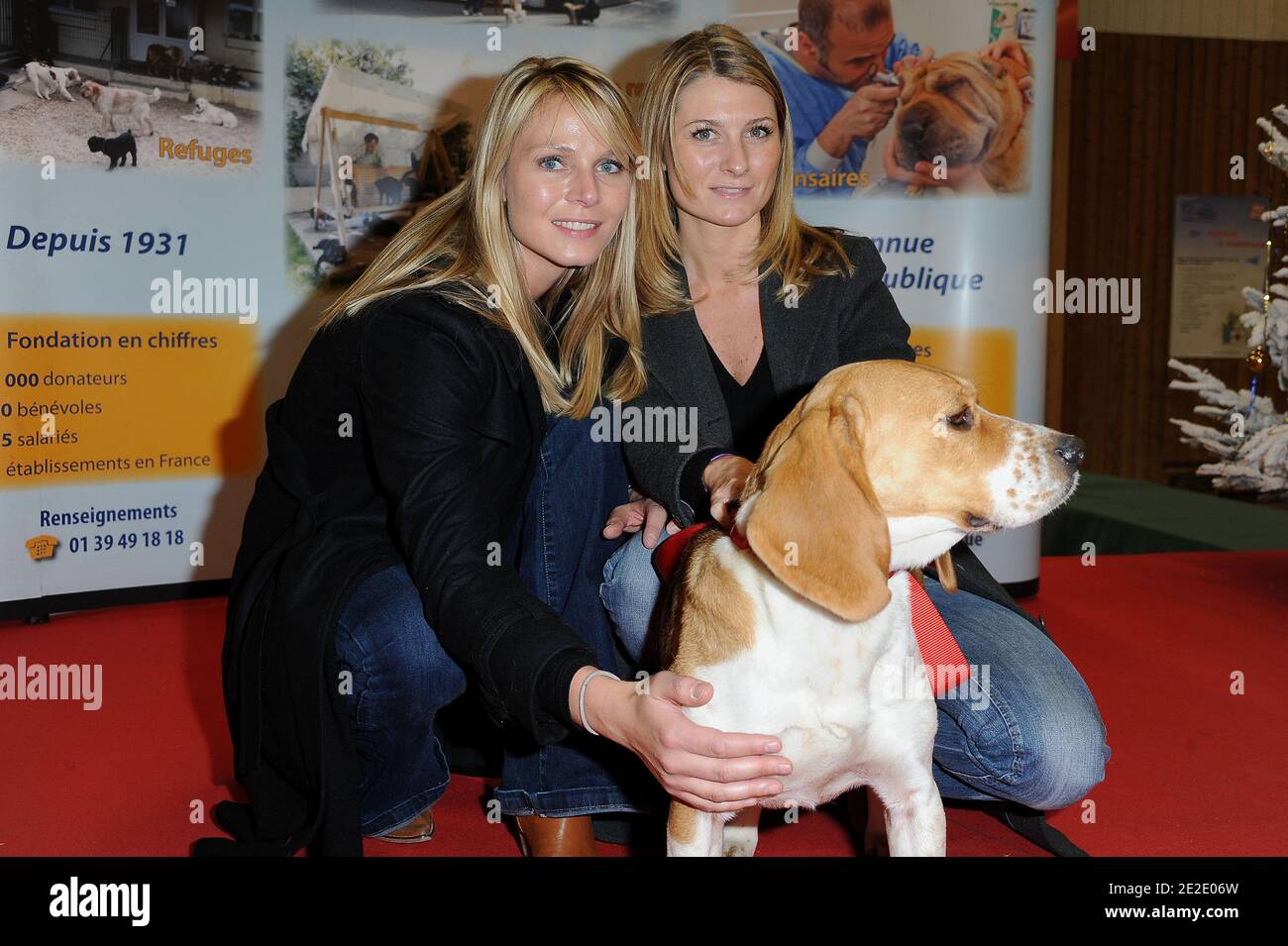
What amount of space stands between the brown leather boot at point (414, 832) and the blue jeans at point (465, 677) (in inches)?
3.0

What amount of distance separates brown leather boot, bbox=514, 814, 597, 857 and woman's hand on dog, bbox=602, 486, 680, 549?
2.12ft

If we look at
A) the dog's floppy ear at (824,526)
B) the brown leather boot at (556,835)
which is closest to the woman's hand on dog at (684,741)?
the dog's floppy ear at (824,526)

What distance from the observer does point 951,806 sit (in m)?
3.10

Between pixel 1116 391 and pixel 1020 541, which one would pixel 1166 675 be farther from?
pixel 1116 391

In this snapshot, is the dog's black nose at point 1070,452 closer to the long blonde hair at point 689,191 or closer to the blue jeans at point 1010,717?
the blue jeans at point 1010,717

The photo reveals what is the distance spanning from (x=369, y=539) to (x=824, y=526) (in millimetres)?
1081

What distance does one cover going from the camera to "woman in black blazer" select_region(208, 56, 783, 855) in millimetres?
2102

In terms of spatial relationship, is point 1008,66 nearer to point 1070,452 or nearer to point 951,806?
point 951,806

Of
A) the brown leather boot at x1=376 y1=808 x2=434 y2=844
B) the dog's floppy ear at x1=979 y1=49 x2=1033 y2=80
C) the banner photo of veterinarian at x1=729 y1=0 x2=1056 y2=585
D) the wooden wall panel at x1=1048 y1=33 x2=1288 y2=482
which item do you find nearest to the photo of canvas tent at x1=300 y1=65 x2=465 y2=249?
the banner photo of veterinarian at x1=729 y1=0 x2=1056 y2=585

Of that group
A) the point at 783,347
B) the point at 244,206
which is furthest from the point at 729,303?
the point at 244,206

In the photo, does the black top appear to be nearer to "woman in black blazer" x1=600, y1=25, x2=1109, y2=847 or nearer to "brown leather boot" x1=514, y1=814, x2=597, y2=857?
"woman in black blazer" x1=600, y1=25, x2=1109, y2=847

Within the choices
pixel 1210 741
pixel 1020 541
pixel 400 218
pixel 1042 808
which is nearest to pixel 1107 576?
pixel 1020 541

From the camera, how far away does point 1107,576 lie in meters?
5.94

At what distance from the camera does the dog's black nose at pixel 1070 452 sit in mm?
1947
